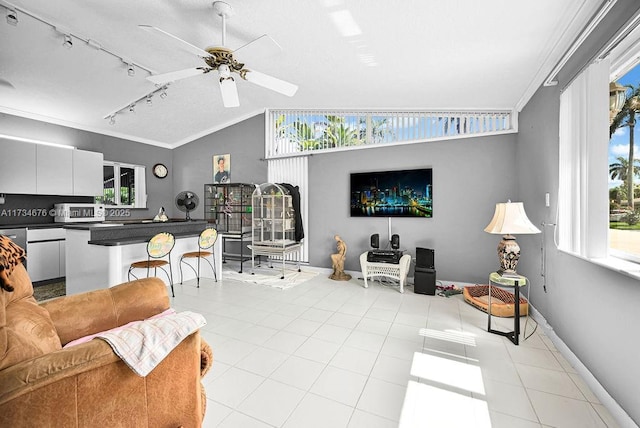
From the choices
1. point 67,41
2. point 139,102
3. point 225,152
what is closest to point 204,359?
point 67,41

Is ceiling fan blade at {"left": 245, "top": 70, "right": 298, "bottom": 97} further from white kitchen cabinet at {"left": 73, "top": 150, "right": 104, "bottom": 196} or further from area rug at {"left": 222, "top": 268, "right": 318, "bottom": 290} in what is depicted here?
white kitchen cabinet at {"left": 73, "top": 150, "right": 104, "bottom": 196}

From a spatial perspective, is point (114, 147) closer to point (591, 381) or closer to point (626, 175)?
point (626, 175)

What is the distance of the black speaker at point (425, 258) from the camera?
13.1ft

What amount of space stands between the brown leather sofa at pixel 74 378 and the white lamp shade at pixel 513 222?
2495mm

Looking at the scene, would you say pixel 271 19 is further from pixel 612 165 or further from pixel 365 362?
pixel 365 362

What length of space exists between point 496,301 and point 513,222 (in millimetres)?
1487

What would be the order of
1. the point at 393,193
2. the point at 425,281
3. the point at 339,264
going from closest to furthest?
the point at 425,281 → the point at 393,193 → the point at 339,264

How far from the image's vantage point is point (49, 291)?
404cm

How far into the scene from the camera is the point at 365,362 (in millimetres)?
2188

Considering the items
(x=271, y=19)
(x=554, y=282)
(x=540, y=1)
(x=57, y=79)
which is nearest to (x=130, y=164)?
(x=57, y=79)

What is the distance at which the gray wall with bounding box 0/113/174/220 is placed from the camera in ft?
14.6

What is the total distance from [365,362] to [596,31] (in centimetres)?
293

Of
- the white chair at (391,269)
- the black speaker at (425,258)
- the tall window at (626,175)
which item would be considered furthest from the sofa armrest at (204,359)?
the black speaker at (425,258)

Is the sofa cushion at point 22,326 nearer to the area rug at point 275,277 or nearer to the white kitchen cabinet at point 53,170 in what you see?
the area rug at point 275,277
